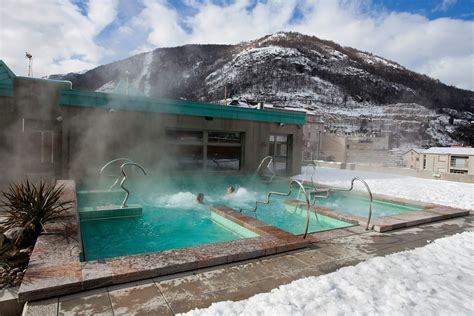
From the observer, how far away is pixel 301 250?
146 inches

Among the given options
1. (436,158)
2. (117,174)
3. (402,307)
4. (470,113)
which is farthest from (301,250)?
(470,113)

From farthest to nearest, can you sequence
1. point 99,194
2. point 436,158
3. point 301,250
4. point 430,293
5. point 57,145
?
point 436,158 < point 57,145 < point 99,194 < point 301,250 < point 430,293

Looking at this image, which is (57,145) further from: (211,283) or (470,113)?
(470,113)

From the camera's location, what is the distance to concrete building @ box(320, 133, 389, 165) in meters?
47.2

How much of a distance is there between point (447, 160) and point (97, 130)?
161 feet

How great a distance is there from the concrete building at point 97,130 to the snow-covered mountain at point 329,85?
51745 mm

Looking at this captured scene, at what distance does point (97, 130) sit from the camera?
31.4 feet

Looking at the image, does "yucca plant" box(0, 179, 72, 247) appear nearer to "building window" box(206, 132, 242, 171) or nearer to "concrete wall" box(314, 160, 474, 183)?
"building window" box(206, 132, 242, 171)

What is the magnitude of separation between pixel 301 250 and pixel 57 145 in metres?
8.88

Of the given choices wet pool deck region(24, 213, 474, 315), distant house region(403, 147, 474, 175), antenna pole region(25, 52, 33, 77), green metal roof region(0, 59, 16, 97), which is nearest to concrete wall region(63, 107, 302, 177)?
green metal roof region(0, 59, 16, 97)

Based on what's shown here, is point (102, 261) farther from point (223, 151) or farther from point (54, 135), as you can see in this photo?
point (223, 151)

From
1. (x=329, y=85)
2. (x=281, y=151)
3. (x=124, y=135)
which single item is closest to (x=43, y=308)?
(x=124, y=135)

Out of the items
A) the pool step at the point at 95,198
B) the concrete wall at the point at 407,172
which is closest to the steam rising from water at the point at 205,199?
the pool step at the point at 95,198

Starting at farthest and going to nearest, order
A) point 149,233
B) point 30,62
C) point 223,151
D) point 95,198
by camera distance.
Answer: point 30,62 → point 223,151 → point 95,198 → point 149,233
